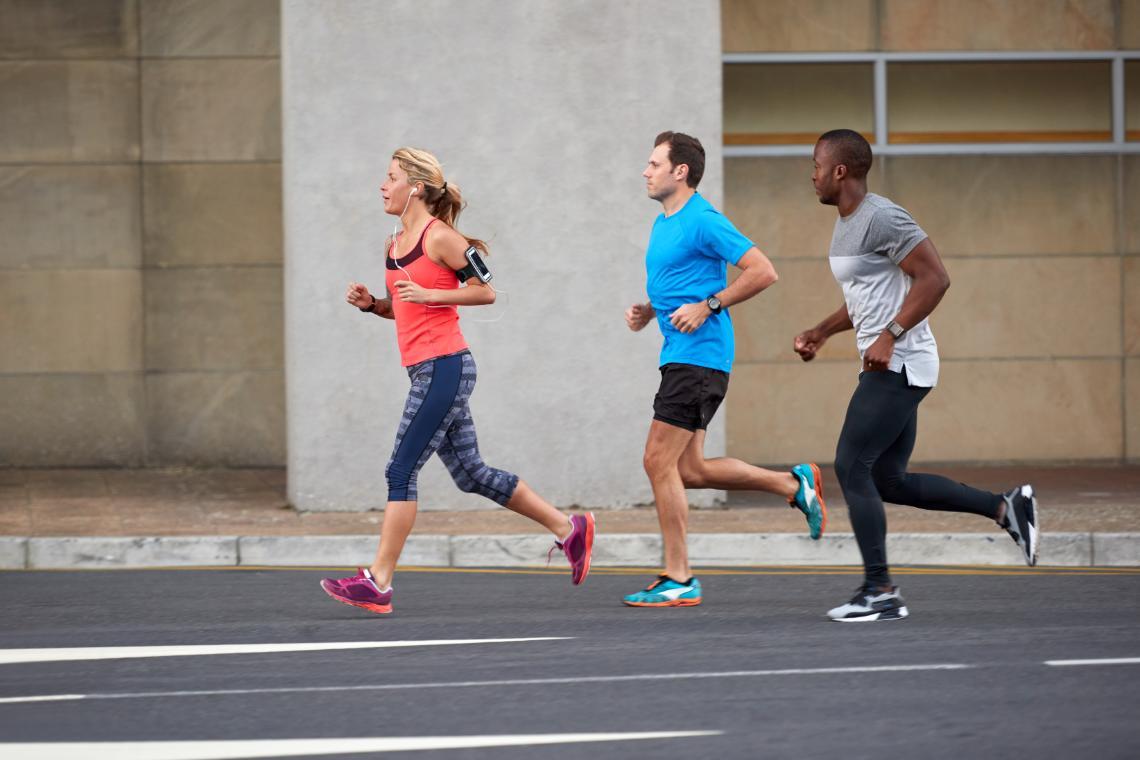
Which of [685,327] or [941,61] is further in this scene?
[941,61]

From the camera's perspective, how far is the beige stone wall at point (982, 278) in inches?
545

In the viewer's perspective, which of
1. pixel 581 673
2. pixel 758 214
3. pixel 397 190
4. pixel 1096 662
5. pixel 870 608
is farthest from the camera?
pixel 758 214

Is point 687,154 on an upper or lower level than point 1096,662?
upper

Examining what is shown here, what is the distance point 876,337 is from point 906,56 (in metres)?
7.32

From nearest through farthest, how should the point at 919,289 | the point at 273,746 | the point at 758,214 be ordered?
the point at 273,746 → the point at 919,289 → the point at 758,214

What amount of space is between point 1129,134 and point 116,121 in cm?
772

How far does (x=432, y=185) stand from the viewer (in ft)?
24.9

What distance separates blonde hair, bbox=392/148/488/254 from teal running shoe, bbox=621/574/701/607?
1566mm

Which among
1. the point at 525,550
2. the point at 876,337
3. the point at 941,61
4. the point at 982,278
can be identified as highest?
the point at 941,61

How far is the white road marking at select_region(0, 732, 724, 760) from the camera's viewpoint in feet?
16.2

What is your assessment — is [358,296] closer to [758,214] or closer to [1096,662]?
[1096,662]

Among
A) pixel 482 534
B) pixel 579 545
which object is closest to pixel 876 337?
pixel 579 545

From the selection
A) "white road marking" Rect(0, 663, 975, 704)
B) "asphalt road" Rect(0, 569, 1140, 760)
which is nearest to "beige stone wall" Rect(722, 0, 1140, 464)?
"asphalt road" Rect(0, 569, 1140, 760)

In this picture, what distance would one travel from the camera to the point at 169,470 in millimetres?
14000
